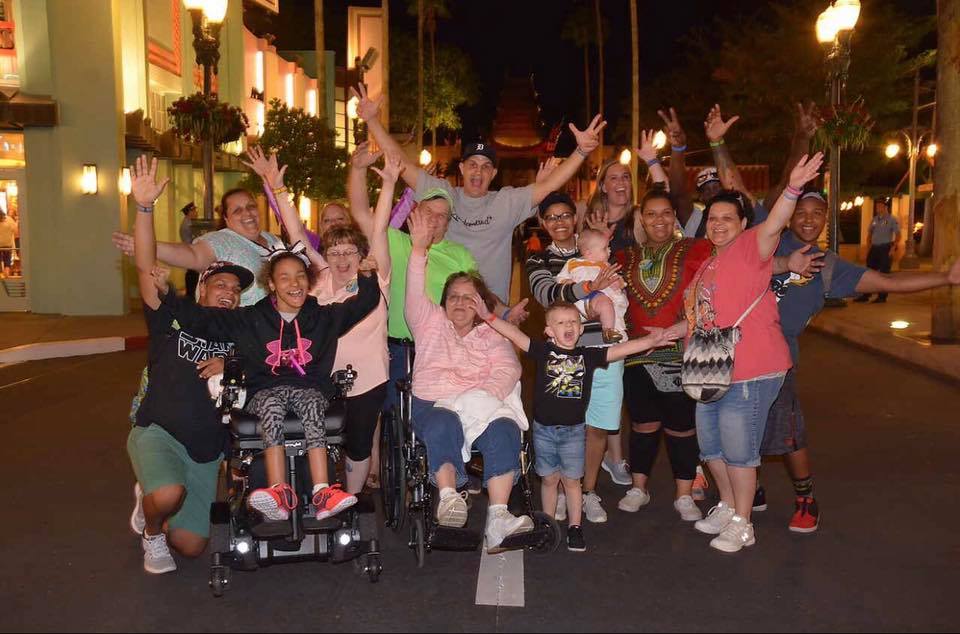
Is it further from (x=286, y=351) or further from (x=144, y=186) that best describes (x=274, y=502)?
(x=144, y=186)

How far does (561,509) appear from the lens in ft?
21.4

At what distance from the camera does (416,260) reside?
6145 mm

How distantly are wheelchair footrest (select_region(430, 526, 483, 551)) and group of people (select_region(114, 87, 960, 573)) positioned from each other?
0.09 m

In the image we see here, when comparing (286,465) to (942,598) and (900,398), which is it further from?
(900,398)

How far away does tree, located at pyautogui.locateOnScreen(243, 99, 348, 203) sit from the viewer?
27000 millimetres

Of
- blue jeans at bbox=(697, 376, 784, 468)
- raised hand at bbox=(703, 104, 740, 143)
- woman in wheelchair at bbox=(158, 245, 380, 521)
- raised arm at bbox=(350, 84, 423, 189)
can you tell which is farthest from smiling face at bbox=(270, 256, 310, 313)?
raised hand at bbox=(703, 104, 740, 143)

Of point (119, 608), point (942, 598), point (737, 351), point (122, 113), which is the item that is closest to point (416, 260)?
point (737, 351)

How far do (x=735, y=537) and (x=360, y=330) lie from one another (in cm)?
253

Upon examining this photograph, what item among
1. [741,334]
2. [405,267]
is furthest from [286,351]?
[741,334]

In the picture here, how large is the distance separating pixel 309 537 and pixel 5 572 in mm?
1638

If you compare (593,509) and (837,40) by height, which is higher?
(837,40)

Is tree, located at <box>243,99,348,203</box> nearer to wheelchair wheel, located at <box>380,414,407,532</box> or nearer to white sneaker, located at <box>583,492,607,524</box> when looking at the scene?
wheelchair wheel, located at <box>380,414,407,532</box>

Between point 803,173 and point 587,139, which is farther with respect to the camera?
point 587,139

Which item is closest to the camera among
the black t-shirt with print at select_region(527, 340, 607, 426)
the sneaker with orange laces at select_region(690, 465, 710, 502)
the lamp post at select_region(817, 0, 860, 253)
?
the black t-shirt with print at select_region(527, 340, 607, 426)
